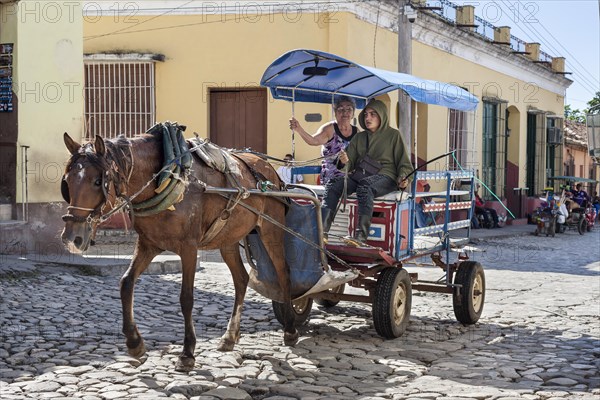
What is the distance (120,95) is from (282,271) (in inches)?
414

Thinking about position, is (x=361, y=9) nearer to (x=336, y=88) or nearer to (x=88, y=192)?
(x=336, y=88)

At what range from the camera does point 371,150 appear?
7559mm

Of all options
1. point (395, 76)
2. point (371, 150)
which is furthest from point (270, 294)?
point (395, 76)

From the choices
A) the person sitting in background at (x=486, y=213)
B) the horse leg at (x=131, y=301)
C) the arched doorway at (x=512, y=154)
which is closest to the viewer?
the horse leg at (x=131, y=301)

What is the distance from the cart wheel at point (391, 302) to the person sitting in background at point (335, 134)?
1.11 m

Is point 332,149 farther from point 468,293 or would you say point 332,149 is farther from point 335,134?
point 468,293

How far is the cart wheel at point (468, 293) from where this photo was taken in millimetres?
7855

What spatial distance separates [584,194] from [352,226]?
1998cm

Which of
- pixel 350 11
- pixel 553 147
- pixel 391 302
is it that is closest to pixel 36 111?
pixel 391 302

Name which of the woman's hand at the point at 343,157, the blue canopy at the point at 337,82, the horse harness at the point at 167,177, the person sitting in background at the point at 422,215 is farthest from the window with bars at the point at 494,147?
the horse harness at the point at 167,177

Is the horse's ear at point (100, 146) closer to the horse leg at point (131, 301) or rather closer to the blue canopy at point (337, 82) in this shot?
the horse leg at point (131, 301)

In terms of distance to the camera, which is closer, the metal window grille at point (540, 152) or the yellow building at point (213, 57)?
the yellow building at point (213, 57)

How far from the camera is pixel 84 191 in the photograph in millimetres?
5172

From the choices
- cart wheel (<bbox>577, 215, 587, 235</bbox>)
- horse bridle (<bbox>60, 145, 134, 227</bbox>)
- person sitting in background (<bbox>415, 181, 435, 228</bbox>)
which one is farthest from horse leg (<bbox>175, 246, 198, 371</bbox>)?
cart wheel (<bbox>577, 215, 587, 235</bbox>)
